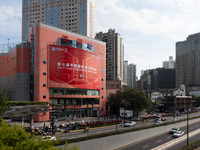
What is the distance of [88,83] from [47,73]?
16686mm

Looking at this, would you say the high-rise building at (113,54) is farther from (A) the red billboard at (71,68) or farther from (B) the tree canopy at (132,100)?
(A) the red billboard at (71,68)

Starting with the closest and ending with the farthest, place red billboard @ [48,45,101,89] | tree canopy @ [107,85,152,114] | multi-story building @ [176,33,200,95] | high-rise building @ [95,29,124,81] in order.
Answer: red billboard @ [48,45,101,89] → tree canopy @ [107,85,152,114] → high-rise building @ [95,29,124,81] → multi-story building @ [176,33,200,95]

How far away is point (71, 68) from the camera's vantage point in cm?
6819

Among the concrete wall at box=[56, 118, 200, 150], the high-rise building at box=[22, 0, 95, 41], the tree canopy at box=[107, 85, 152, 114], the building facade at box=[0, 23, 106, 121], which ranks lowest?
the concrete wall at box=[56, 118, 200, 150]

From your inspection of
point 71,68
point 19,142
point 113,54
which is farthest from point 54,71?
point 113,54

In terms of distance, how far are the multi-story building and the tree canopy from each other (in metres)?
117

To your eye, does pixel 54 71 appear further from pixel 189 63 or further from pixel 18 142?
pixel 189 63

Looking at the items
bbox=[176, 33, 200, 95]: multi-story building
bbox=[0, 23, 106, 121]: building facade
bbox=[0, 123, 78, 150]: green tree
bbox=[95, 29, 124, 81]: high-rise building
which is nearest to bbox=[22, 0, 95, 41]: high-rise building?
bbox=[95, 29, 124, 81]: high-rise building

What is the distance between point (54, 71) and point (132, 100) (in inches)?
1170

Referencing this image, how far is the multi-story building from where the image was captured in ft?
589

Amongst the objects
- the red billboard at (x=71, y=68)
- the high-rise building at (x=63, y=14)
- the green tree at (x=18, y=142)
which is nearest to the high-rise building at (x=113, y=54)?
the high-rise building at (x=63, y=14)

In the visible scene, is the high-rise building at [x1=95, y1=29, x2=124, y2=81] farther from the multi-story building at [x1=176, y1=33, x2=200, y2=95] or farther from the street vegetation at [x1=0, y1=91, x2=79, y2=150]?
the street vegetation at [x1=0, y1=91, x2=79, y2=150]

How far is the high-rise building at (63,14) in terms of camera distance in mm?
118250

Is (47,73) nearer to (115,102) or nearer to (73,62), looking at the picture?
(73,62)
